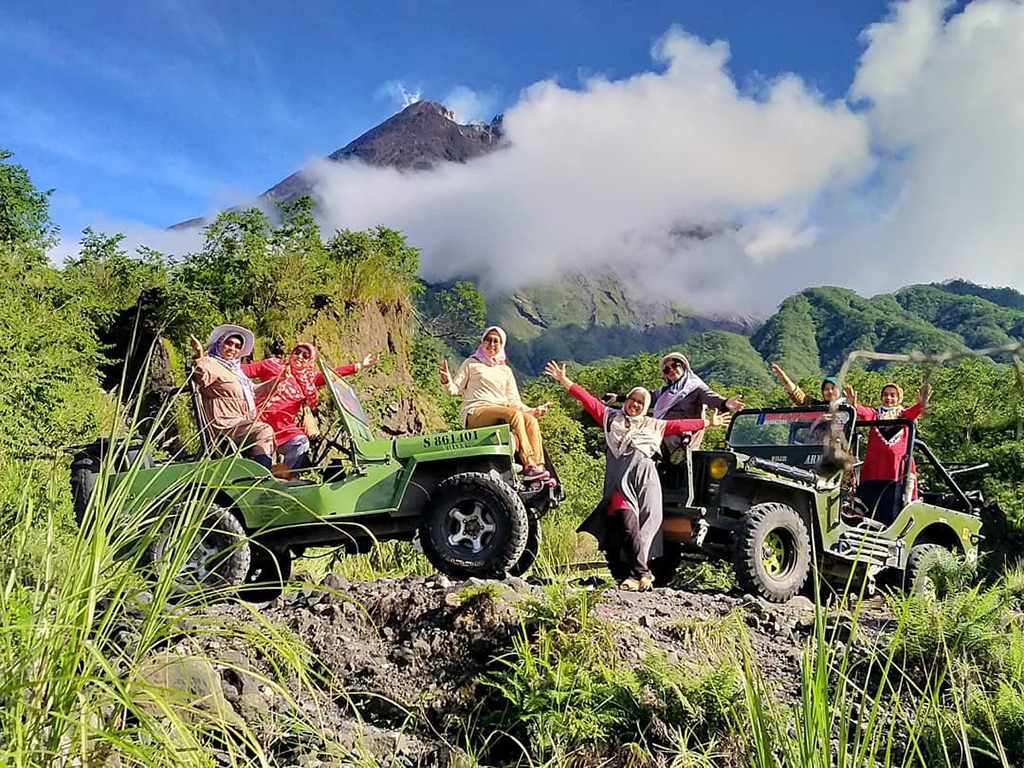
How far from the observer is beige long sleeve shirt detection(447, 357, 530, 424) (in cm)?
744

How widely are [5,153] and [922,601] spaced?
26038 mm

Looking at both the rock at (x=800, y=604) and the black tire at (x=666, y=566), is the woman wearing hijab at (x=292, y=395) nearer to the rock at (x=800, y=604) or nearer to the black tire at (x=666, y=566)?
the black tire at (x=666, y=566)

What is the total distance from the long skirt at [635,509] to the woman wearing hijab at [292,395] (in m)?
2.32

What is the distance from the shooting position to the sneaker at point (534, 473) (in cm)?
702

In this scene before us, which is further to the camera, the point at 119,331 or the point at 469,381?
the point at 119,331

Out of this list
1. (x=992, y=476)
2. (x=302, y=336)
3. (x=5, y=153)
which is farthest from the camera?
(x=5, y=153)

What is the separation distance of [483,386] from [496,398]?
145 mm

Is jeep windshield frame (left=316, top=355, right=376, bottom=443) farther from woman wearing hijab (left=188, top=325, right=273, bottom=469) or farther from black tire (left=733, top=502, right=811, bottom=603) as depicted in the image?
black tire (left=733, top=502, right=811, bottom=603)

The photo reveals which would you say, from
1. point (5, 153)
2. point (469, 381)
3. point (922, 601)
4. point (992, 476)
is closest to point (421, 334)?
point (5, 153)

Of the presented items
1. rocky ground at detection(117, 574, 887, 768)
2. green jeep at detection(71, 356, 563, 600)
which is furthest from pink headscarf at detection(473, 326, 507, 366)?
rocky ground at detection(117, 574, 887, 768)

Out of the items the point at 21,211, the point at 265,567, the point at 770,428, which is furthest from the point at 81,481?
the point at 21,211

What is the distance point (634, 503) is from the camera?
6855 millimetres

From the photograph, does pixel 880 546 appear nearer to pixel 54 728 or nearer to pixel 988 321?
pixel 988 321

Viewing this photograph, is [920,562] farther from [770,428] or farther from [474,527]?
[474,527]
